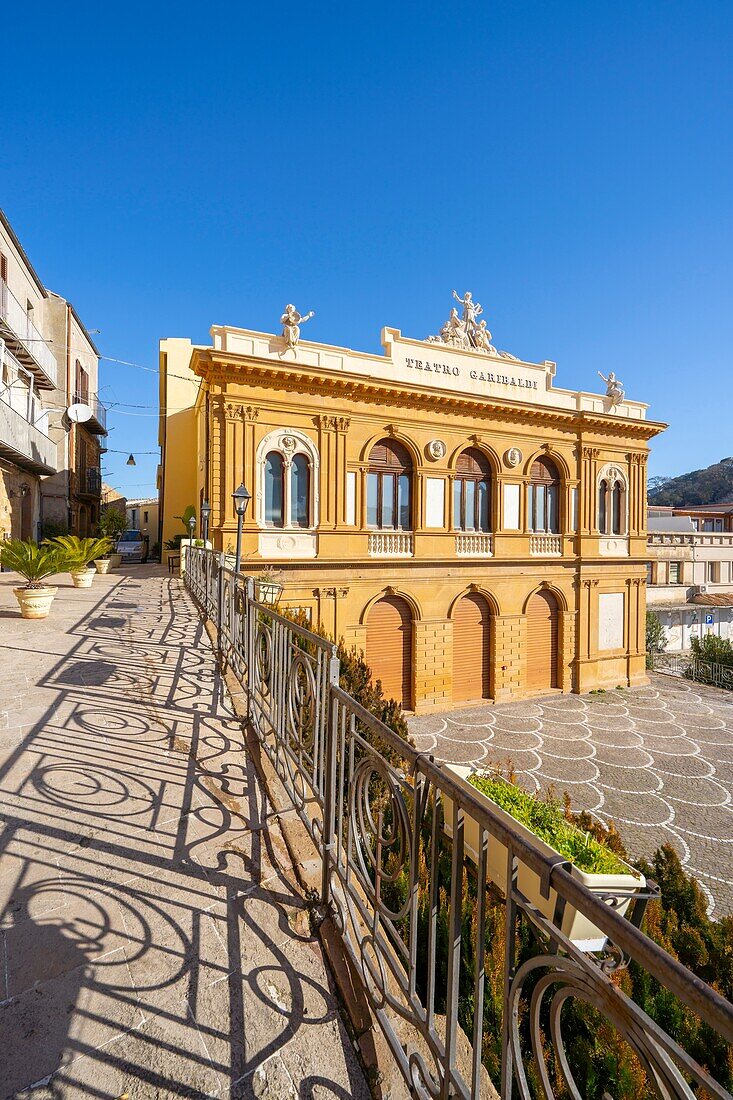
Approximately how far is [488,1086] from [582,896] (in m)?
1.28

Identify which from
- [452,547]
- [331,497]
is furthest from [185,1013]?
[452,547]

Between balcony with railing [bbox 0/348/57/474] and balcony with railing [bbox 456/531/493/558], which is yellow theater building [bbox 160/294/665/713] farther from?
balcony with railing [bbox 0/348/57/474]

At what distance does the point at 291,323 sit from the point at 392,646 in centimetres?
917

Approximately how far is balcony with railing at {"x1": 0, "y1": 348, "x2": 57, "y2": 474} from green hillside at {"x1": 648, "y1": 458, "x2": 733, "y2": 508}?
70.1 metres

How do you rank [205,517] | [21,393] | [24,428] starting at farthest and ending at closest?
[21,393] → [24,428] → [205,517]

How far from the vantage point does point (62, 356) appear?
67.0 feet

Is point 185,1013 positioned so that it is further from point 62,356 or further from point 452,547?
point 62,356

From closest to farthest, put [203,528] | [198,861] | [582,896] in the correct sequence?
[582,896] → [198,861] → [203,528]

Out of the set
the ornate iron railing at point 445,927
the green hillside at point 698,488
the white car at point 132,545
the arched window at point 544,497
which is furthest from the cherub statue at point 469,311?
the green hillside at point 698,488

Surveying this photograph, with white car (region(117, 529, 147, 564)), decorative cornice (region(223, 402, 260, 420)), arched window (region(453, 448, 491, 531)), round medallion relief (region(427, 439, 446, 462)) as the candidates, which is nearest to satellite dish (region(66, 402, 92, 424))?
white car (region(117, 529, 147, 564))

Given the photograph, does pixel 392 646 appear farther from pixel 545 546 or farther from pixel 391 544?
pixel 545 546

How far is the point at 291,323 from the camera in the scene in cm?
1239

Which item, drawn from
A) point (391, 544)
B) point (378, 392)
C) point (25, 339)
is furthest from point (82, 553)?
point (25, 339)

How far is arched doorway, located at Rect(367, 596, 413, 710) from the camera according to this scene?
45.2ft
